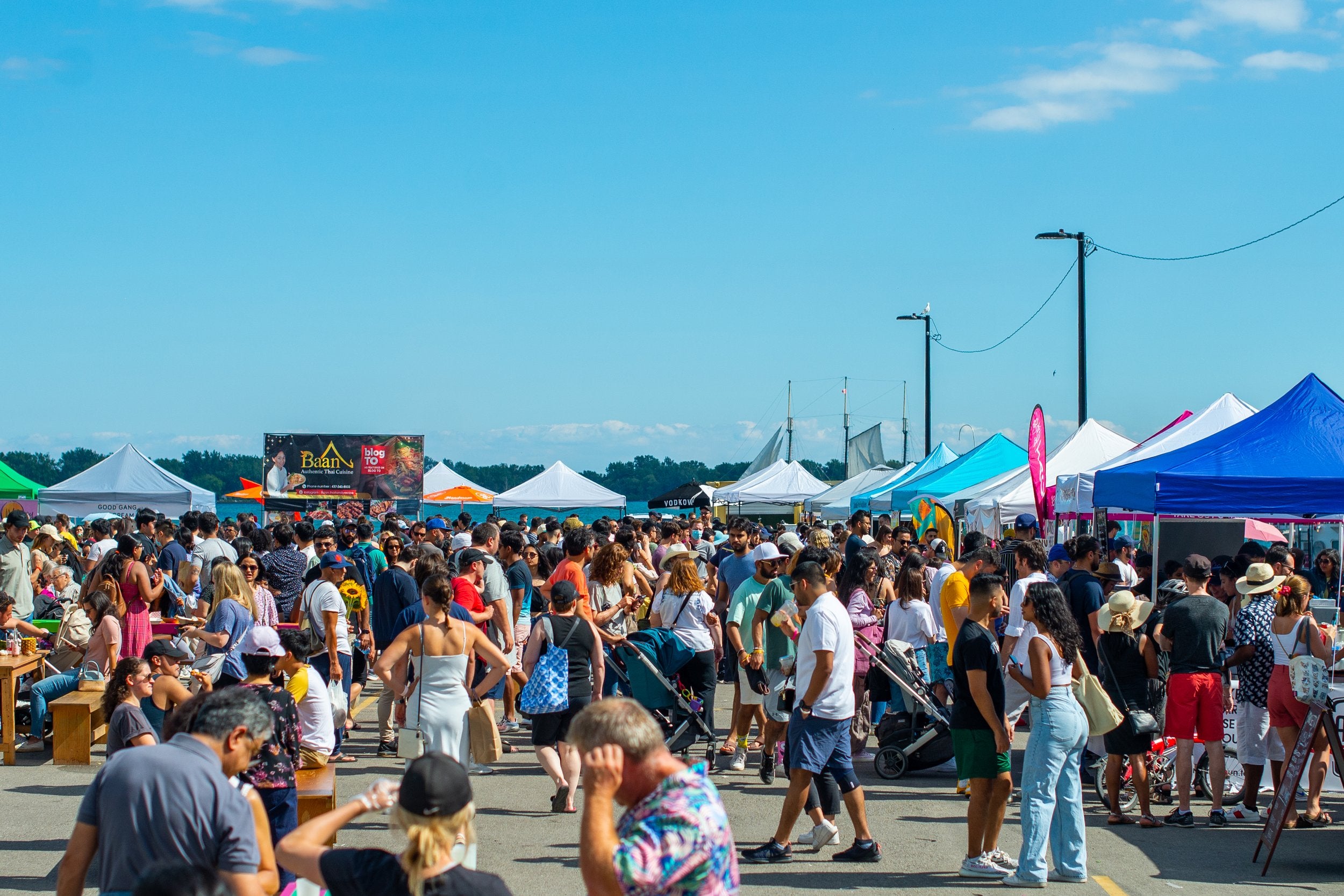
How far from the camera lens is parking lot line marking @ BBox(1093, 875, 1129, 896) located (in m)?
6.09

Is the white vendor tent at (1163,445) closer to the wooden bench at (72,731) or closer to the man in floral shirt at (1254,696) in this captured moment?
the man in floral shirt at (1254,696)

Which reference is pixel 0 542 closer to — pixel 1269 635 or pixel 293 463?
pixel 1269 635

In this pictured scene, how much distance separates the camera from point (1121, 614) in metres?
7.76

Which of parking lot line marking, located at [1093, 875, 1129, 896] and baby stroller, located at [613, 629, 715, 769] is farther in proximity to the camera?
baby stroller, located at [613, 629, 715, 769]

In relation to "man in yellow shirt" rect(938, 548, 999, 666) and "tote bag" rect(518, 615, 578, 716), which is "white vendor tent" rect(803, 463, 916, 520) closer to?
"man in yellow shirt" rect(938, 548, 999, 666)

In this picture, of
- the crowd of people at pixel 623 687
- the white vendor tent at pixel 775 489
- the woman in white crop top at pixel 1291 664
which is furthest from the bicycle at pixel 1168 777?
the white vendor tent at pixel 775 489

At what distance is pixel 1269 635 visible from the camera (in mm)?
7695

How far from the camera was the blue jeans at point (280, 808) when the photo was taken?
5.04 m

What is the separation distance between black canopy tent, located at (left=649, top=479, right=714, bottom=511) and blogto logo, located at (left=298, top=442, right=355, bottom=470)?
13.1 m

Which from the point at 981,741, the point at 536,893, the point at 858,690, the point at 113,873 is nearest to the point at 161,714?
the point at 536,893

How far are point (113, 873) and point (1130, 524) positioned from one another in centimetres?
2070

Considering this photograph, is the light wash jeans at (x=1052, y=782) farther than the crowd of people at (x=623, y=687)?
Yes

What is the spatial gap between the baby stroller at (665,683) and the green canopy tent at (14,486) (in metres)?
14.0

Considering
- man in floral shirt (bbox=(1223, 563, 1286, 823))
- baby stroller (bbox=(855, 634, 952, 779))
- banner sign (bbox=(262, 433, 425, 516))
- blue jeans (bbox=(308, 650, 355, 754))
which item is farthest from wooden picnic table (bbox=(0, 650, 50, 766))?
banner sign (bbox=(262, 433, 425, 516))
